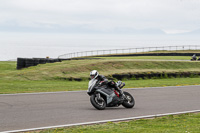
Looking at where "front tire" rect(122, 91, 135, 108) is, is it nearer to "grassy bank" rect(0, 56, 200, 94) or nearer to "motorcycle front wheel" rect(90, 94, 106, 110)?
"motorcycle front wheel" rect(90, 94, 106, 110)

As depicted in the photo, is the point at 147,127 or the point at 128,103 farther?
the point at 128,103

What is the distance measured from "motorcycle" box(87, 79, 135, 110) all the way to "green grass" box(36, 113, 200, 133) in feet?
6.58

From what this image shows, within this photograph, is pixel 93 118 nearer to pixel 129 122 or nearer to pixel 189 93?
pixel 129 122

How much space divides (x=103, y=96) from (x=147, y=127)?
326 centimetres

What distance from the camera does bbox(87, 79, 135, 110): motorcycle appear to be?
11055mm

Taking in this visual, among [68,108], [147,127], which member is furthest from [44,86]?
[147,127]

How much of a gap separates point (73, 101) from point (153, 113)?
347 cm

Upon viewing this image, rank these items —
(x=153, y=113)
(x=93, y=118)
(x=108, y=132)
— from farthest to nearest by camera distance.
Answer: (x=153, y=113)
(x=93, y=118)
(x=108, y=132)

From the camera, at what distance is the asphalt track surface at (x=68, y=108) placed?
30.0 feet

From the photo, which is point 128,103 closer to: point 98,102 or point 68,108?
point 98,102

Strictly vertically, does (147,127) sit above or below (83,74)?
below

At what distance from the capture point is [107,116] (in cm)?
1018

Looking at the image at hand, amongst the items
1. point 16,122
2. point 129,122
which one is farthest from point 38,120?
point 129,122

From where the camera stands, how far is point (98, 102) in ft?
36.8
